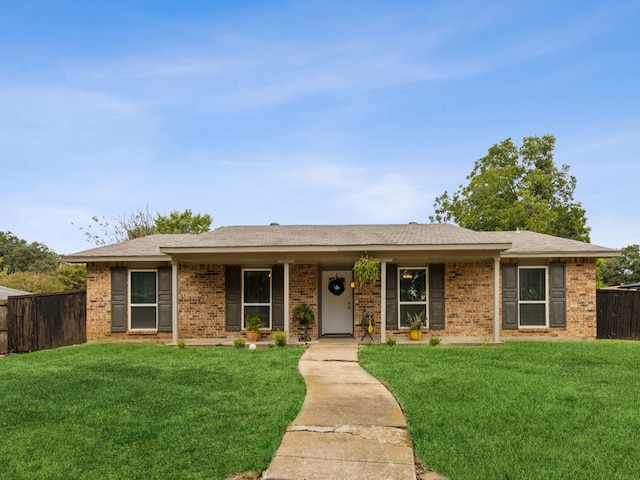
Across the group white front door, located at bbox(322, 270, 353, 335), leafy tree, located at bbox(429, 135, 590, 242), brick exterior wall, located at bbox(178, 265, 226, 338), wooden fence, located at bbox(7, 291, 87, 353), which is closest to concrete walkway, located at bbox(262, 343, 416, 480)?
white front door, located at bbox(322, 270, 353, 335)

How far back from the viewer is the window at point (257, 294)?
40.9ft

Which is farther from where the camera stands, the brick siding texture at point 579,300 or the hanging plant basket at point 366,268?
the brick siding texture at point 579,300

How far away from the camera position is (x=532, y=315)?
12.3 meters

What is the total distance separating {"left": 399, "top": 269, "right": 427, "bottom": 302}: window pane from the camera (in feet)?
40.6

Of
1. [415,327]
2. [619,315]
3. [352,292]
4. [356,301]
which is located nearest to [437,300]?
[415,327]

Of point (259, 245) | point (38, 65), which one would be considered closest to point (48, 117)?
point (38, 65)

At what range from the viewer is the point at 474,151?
2991 cm

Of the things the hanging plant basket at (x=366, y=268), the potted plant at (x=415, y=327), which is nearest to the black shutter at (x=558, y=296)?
the potted plant at (x=415, y=327)

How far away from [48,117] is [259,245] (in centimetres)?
961

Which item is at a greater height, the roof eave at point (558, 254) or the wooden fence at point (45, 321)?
the roof eave at point (558, 254)

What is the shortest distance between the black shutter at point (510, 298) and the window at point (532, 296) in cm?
16

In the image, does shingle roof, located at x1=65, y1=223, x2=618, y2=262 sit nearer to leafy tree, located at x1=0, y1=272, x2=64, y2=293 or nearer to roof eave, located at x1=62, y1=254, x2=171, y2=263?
roof eave, located at x1=62, y1=254, x2=171, y2=263

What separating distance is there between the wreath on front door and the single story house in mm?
273

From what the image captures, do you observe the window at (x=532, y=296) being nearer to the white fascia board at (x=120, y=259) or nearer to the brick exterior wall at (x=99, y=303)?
the white fascia board at (x=120, y=259)
